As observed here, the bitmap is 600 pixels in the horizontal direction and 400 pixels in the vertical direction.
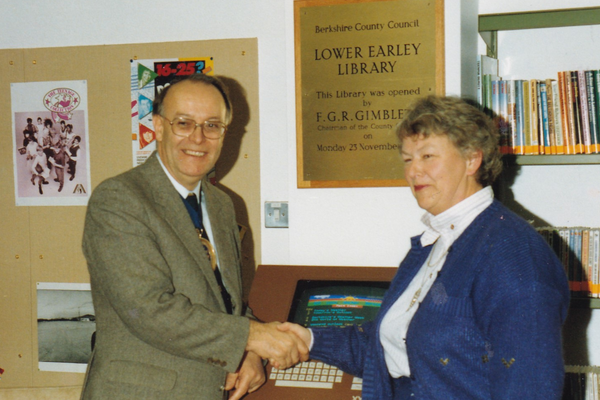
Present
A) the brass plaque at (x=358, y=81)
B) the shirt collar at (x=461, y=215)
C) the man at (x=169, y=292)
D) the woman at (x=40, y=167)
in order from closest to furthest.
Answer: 1. the shirt collar at (x=461, y=215)
2. the man at (x=169, y=292)
3. the brass plaque at (x=358, y=81)
4. the woman at (x=40, y=167)

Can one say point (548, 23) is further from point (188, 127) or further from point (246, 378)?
point (246, 378)

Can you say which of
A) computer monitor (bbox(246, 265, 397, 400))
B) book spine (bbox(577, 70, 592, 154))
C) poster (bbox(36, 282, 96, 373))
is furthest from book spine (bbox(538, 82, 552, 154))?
poster (bbox(36, 282, 96, 373))

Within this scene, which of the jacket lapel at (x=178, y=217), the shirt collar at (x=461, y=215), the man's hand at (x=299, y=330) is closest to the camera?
the shirt collar at (x=461, y=215)

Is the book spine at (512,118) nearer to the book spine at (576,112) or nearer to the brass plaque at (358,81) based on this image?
the book spine at (576,112)

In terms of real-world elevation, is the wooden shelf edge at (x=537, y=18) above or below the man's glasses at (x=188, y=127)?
above

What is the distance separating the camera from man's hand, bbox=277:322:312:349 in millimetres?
1733

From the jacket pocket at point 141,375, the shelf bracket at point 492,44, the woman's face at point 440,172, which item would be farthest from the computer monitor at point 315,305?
the shelf bracket at point 492,44

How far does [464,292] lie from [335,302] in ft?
2.38

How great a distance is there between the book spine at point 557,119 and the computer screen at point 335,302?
36.3 inches

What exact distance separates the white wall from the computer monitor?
0.17 metres

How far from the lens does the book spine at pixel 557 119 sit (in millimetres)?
2229

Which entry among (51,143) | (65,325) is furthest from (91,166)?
(65,325)

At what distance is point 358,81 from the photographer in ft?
7.20

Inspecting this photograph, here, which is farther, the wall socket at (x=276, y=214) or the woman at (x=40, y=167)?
the woman at (x=40, y=167)
